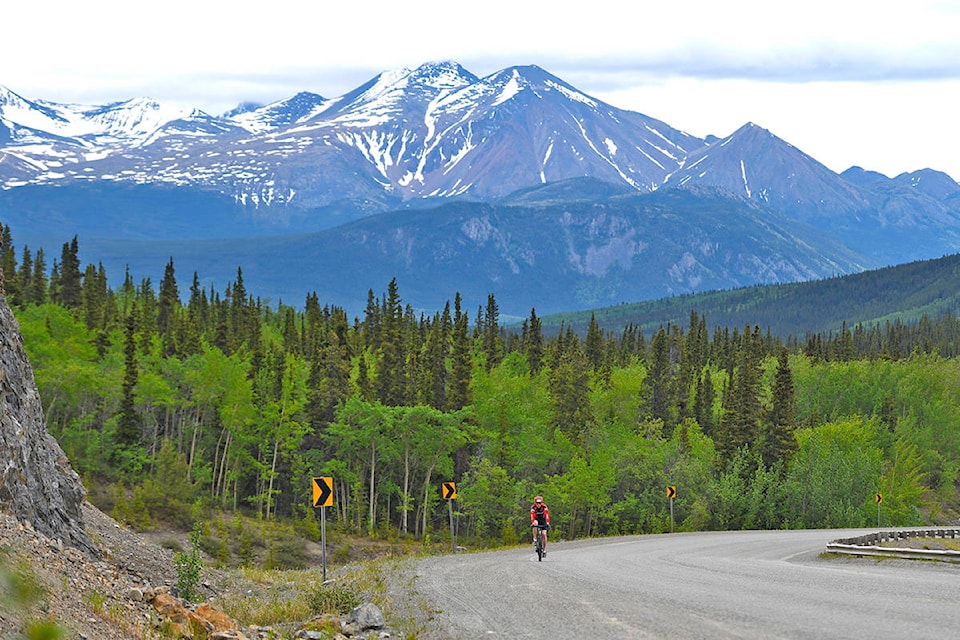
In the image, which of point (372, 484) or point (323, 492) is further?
point (372, 484)

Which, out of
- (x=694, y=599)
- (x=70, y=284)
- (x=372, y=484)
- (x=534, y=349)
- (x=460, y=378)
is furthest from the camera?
(x=534, y=349)

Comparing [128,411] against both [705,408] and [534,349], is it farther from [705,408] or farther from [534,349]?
[705,408]

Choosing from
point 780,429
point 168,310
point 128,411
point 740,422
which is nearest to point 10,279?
point 168,310

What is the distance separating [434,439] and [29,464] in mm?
57923

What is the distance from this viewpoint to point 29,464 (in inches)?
1103

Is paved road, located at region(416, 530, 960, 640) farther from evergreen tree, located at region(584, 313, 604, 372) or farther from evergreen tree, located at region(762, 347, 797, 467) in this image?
evergreen tree, located at region(584, 313, 604, 372)

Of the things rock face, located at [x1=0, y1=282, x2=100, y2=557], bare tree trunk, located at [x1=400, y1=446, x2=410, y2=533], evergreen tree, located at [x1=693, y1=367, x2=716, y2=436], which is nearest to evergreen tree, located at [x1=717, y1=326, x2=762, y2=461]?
evergreen tree, located at [x1=693, y1=367, x2=716, y2=436]

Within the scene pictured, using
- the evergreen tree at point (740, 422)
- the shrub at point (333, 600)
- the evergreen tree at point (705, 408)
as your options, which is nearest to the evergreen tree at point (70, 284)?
the evergreen tree at point (705, 408)

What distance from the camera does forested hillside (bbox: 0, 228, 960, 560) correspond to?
250ft

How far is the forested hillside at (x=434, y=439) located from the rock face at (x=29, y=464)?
35965mm

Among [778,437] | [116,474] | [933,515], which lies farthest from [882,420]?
[116,474]

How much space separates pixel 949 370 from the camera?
14038 cm

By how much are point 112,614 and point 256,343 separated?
9529cm

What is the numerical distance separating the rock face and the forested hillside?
3597 cm
